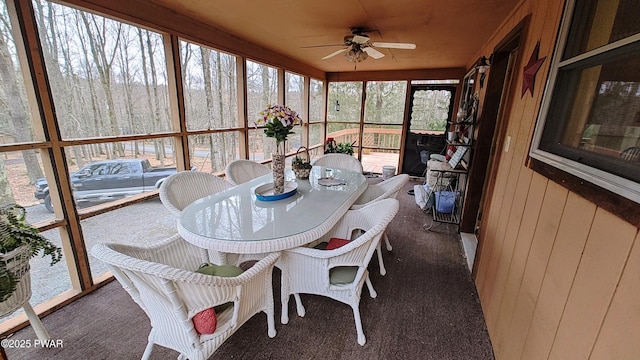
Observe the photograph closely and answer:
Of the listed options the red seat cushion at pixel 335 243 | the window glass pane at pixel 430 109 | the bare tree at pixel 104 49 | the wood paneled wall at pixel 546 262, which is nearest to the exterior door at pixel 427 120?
the window glass pane at pixel 430 109

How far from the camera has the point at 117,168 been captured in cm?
238

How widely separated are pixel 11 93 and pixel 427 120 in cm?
594

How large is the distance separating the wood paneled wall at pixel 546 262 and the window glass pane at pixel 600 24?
175mm

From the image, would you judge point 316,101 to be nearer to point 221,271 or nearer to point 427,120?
point 427,120

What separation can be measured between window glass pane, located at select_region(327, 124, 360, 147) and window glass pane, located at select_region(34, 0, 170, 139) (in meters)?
4.41

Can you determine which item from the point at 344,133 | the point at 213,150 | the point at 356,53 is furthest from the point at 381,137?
the point at 213,150

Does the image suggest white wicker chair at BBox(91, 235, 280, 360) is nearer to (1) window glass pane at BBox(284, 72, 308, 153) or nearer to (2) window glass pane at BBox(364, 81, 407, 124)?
(1) window glass pane at BBox(284, 72, 308, 153)

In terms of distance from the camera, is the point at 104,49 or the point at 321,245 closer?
the point at 321,245

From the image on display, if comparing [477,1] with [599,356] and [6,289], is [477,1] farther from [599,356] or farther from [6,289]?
[6,289]

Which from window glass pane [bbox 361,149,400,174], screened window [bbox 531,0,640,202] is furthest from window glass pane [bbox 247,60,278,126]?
screened window [bbox 531,0,640,202]

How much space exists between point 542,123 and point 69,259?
3183 millimetres

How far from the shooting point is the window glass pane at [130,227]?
7.31ft

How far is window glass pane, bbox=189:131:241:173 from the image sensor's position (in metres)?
3.02

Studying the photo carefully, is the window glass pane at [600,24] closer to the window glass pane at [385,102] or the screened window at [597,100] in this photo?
the screened window at [597,100]
